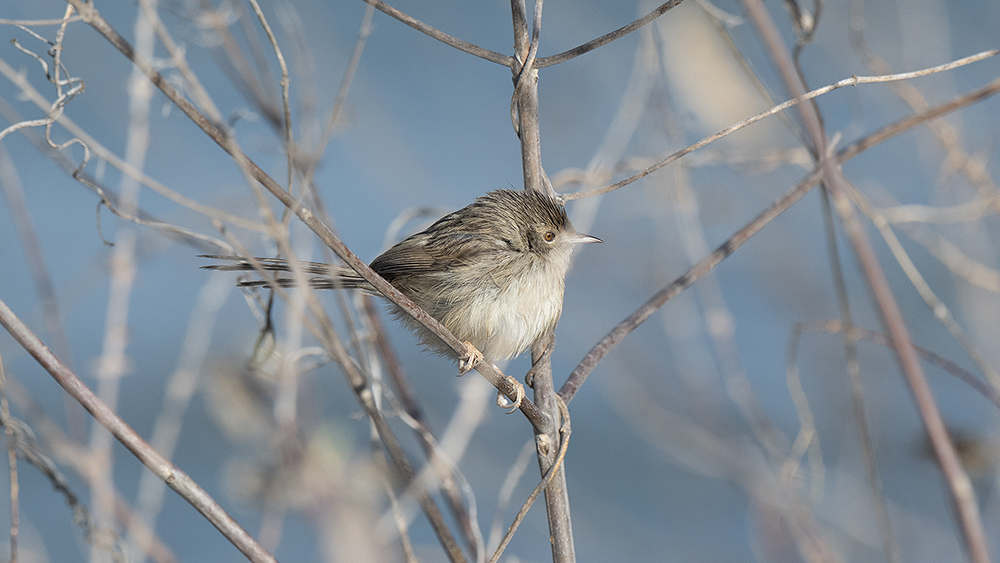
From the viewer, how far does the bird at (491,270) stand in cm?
262

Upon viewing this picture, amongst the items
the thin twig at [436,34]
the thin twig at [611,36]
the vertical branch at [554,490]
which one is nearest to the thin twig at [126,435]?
the vertical branch at [554,490]

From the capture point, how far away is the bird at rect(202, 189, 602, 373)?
262cm

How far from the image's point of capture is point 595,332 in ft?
16.0

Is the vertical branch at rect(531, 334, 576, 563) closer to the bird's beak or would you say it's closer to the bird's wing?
the bird's wing

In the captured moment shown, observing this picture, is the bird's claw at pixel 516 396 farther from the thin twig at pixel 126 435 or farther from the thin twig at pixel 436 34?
the thin twig at pixel 436 34

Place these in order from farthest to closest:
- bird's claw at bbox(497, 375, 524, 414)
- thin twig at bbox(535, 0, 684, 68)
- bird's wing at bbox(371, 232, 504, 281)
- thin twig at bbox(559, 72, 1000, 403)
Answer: bird's wing at bbox(371, 232, 504, 281), thin twig at bbox(559, 72, 1000, 403), bird's claw at bbox(497, 375, 524, 414), thin twig at bbox(535, 0, 684, 68)

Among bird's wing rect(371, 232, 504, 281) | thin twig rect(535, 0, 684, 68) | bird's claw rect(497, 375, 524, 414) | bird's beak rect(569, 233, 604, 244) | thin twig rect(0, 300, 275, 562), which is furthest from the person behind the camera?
bird's beak rect(569, 233, 604, 244)

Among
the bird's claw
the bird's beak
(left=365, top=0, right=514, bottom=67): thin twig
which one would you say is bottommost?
the bird's claw

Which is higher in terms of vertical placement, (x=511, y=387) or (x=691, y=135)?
(x=691, y=135)

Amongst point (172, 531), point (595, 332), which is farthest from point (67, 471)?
point (595, 332)

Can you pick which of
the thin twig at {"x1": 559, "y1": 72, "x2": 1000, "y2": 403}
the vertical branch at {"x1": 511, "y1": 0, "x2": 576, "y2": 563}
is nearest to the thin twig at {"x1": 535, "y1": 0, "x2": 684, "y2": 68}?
the vertical branch at {"x1": 511, "y1": 0, "x2": 576, "y2": 563}

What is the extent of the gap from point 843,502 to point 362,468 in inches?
109

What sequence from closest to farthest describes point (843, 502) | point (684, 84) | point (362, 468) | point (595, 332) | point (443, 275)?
point (443, 275), point (362, 468), point (684, 84), point (843, 502), point (595, 332)

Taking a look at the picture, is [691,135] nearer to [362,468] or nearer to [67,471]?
[362,468]
